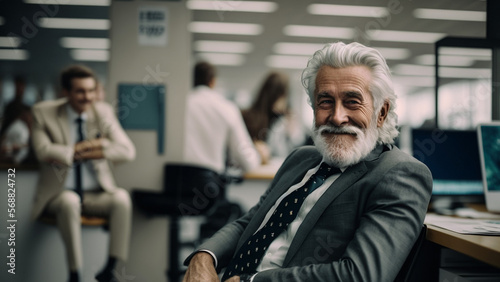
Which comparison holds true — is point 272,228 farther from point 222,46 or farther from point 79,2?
point 222,46

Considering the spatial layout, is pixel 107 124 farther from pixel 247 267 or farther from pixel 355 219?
pixel 355 219

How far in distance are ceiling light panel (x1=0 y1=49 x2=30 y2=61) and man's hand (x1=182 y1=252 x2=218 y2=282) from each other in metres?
1.87

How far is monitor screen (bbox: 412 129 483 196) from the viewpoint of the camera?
187cm

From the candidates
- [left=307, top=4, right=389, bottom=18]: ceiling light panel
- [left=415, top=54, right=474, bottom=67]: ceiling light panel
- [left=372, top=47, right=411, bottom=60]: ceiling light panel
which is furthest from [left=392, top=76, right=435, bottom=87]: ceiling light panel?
[left=307, top=4, right=389, bottom=18]: ceiling light panel

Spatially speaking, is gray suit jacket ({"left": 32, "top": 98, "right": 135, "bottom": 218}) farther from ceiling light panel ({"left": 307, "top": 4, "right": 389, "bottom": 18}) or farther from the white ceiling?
ceiling light panel ({"left": 307, "top": 4, "right": 389, "bottom": 18})

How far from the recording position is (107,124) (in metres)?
2.53

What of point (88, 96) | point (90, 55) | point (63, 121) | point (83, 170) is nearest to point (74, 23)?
point (90, 55)

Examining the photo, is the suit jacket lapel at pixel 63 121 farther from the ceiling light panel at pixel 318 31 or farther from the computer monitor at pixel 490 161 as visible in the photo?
the ceiling light panel at pixel 318 31

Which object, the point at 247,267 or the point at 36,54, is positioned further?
the point at 36,54

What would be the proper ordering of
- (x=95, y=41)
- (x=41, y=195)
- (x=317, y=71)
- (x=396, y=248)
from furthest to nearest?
(x=95, y=41), (x=41, y=195), (x=317, y=71), (x=396, y=248)

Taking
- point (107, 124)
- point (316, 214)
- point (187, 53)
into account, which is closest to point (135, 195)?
point (107, 124)

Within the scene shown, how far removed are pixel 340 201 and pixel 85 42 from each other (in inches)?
83.6

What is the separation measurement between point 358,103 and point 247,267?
1.86ft

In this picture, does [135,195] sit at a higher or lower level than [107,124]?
lower
